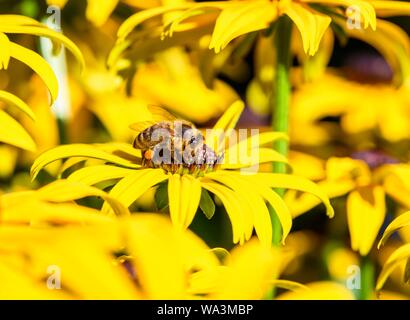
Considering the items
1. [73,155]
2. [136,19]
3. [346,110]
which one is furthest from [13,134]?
[346,110]

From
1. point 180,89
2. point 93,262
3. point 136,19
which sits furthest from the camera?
point 180,89

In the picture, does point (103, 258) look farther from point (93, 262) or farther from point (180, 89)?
point (180, 89)

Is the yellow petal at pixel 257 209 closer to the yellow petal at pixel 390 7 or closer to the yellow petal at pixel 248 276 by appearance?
the yellow petal at pixel 248 276

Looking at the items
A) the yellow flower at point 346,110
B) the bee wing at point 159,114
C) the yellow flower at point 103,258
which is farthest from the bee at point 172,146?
the yellow flower at point 346,110

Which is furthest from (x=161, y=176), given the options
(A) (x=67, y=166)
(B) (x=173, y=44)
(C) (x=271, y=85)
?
(C) (x=271, y=85)

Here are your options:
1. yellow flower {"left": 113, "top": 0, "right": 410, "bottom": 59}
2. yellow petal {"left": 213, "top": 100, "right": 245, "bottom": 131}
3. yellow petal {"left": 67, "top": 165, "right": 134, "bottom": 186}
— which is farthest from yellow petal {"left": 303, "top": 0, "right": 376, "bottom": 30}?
yellow petal {"left": 67, "top": 165, "right": 134, "bottom": 186}
